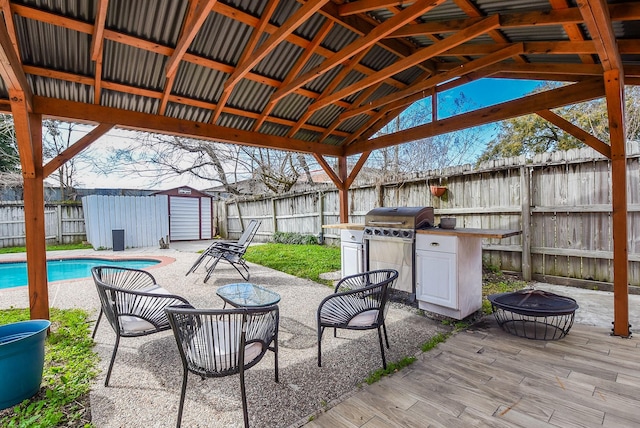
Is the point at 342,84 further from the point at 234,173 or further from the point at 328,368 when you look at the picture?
the point at 234,173

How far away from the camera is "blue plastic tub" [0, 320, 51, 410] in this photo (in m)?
1.81

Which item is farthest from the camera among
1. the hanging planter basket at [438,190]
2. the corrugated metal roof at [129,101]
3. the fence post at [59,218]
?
the fence post at [59,218]

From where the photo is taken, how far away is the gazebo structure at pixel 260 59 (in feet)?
8.34

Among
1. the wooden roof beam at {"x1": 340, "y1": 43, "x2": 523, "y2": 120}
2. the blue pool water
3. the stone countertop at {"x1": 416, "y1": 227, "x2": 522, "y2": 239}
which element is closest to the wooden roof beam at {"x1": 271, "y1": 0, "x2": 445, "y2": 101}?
the wooden roof beam at {"x1": 340, "y1": 43, "x2": 523, "y2": 120}

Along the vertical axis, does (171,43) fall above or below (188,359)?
above

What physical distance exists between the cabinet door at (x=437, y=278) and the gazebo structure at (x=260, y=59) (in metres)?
1.43

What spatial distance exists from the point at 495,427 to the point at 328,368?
3.65 feet

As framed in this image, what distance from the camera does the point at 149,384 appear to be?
213 centimetres

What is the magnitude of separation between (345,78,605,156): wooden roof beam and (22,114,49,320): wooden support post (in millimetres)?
4581

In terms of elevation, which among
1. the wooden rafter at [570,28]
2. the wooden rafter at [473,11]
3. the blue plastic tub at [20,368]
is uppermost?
the wooden rafter at [473,11]

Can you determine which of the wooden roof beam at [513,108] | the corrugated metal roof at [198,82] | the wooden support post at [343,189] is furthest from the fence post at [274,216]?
the corrugated metal roof at [198,82]

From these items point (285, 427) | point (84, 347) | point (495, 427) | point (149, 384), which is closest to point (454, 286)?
point (495, 427)

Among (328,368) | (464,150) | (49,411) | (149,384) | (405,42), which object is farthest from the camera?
(464,150)

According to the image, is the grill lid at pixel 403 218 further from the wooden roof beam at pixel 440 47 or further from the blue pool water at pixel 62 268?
the blue pool water at pixel 62 268
